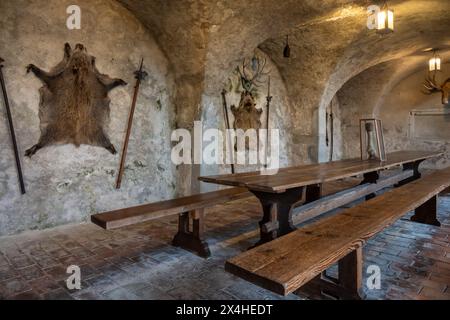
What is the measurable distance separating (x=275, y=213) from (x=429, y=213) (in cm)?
237

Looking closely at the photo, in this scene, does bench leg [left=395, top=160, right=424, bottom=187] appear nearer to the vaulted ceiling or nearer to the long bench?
the vaulted ceiling

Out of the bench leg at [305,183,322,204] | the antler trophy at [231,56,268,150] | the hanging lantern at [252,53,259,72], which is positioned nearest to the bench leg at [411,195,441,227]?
the bench leg at [305,183,322,204]

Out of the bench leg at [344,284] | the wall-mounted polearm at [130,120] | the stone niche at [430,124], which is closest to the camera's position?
the bench leg at [344,284]

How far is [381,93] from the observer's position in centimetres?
914

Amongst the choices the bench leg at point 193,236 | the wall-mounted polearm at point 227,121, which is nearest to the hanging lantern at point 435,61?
the wall-mounted polearm at point 227,121

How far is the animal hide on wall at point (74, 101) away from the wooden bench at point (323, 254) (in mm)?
3217

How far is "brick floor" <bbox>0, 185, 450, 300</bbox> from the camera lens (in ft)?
7.70

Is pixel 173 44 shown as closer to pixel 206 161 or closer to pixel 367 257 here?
pixel 206 161

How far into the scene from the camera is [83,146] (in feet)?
13.8

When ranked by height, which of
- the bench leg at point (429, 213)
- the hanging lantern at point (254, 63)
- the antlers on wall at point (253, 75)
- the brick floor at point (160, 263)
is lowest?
the brick floor at point (160, 263)

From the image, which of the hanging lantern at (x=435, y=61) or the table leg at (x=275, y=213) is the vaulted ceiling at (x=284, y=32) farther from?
the table leg at (x=275, y=213)

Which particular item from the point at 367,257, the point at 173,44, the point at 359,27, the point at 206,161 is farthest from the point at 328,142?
the point at 367,257

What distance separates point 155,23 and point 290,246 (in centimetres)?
388

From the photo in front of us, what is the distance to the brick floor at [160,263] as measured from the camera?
235 cm
